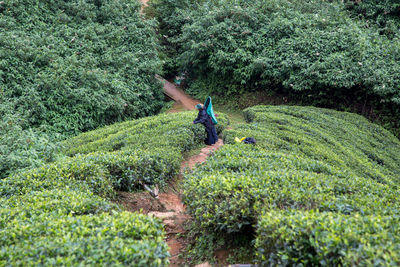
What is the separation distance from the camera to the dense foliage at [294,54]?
1438 centimetres

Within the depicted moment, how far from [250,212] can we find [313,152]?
15.0 ft

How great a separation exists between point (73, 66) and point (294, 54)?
10486 millimetres

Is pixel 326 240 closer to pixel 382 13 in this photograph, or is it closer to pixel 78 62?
pixel 78 62

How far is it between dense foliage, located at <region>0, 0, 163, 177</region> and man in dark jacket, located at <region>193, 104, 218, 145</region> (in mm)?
4254

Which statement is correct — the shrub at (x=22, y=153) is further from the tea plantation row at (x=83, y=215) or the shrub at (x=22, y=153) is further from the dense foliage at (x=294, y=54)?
the dense foliage at (x=294, y=54)

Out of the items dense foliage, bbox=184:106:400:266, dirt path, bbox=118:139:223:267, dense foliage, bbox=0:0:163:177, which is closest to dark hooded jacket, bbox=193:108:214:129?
dense foliage, bbox=184:106:400:266

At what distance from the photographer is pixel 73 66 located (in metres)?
13.2

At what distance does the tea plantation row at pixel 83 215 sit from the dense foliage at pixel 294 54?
34.6ft

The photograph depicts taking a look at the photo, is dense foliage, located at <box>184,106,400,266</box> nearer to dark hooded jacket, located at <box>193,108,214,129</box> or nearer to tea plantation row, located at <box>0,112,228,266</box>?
tea plantation row, located at <box>0,112,228,266</box>

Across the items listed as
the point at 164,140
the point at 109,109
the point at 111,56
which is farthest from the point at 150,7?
the point at 164,140

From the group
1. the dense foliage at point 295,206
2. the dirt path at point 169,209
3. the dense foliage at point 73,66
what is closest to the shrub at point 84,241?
the dense foliage at point 295,206

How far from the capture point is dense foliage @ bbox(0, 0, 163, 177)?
11570 millimetres

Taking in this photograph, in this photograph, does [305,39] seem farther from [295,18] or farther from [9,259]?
[9,259]

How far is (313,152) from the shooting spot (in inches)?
309
